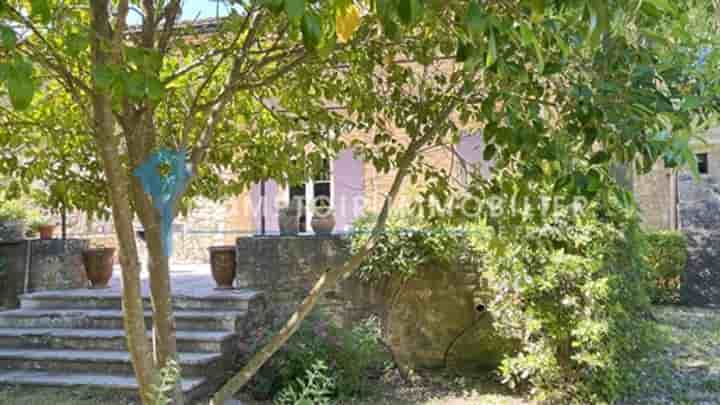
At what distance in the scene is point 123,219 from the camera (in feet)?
7.22

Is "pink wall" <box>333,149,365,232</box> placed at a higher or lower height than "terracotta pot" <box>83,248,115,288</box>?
higher

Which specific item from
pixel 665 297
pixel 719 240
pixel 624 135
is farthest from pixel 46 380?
pixel 719 240

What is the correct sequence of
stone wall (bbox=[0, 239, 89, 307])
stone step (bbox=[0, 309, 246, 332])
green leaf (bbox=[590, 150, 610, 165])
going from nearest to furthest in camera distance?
green leaf (bbox=[590, 150, 610, 165]) → stone step (bbox=[0, 309, 246, 332]) → stone wall (bbox=[0, 239, 89, 307])

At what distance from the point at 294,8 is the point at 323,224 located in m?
4.83

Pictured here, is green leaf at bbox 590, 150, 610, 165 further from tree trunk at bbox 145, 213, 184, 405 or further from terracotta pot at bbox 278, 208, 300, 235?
terracotta pot at bbox 278, 208, 300, 235

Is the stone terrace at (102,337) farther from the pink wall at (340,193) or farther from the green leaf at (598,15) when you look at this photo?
the green leaf at (598,15)

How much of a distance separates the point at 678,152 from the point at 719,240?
27.7 ft

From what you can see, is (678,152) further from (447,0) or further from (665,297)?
(665,297)

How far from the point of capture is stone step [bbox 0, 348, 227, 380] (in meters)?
4.93

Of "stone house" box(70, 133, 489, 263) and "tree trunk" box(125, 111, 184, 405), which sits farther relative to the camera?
"stone house" box(70, 133, 489, 263)

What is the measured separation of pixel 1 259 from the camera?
6.50 metres

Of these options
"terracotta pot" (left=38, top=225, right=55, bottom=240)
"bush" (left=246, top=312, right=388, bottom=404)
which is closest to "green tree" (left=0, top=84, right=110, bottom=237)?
"bush" (left=246, top=312, right=388, bottom=404)

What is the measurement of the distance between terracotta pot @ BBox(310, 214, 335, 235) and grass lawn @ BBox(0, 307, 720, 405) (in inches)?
65.2

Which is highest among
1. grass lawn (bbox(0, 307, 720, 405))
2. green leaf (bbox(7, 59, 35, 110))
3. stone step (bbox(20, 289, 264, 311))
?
green leaf (bbox(7, 59, 35, 110))
